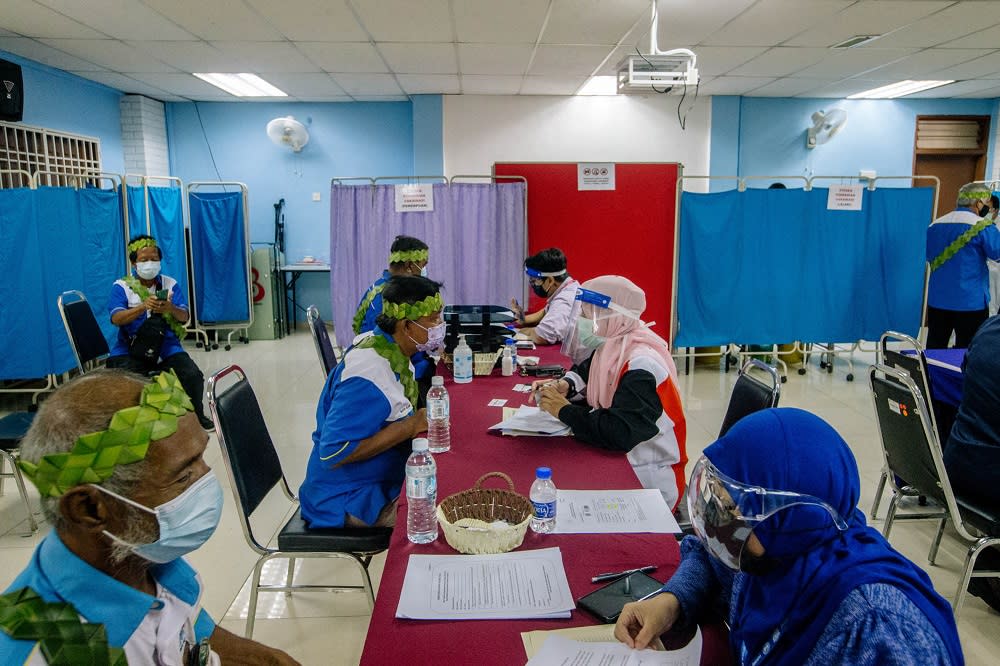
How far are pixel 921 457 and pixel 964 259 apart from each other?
389 centimetres

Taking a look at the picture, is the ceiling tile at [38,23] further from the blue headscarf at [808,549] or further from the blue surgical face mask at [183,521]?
the blue headscarf at [808,549]

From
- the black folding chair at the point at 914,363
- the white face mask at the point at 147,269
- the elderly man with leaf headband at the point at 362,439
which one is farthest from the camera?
the white face mask at the point at 147,269

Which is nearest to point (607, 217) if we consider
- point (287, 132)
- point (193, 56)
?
point (193, 56)

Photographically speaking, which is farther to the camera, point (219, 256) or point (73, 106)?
point (219, 256)

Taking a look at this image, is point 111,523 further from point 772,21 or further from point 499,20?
point 772,21

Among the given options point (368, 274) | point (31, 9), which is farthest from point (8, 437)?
point (31, 9)

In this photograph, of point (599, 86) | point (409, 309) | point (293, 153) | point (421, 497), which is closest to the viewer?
point (421, 497)

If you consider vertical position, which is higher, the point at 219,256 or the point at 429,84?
the point at 429,84

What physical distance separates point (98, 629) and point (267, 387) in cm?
512

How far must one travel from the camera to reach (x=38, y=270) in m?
4.95

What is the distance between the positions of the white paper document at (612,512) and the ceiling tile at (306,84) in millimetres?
6728

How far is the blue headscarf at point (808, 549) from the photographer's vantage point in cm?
99

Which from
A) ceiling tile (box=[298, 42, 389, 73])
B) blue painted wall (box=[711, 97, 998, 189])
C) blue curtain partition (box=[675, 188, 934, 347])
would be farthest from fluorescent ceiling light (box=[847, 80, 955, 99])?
ceiling tile (box=[298, 42, 389, 73])

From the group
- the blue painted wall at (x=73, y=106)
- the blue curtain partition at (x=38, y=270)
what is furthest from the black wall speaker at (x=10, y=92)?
the blue curtain partition at (x=38, y=270)
